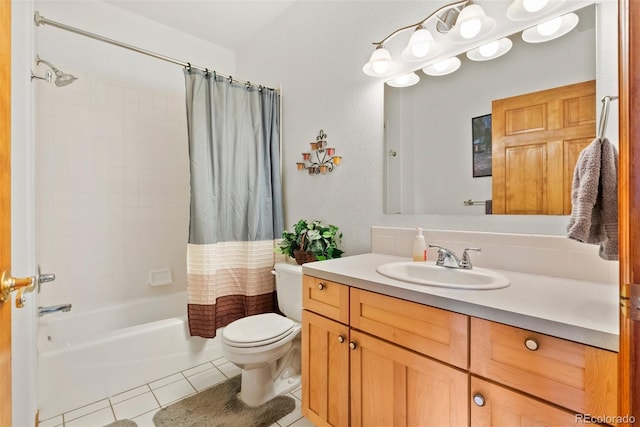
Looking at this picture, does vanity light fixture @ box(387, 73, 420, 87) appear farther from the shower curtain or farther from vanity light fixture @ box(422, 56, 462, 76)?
the shower curtain

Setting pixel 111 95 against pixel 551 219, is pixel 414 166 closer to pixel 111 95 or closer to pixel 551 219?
pixel 551 219

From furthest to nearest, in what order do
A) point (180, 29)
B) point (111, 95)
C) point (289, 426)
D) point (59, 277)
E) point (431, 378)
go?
1. point (180, 29)
2. point (111, 95)
3. point (59, 277)
4. point (289, 426)
5. point (431, 378)

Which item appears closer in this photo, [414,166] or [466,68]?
[466,68]

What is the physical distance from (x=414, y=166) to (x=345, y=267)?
696 millimetres

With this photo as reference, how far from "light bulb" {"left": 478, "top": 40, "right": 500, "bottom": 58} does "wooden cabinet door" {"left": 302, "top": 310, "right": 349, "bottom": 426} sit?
1.35 meters

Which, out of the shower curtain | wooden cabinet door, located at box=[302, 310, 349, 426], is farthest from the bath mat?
the shower curtain

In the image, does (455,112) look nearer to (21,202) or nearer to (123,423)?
(21,202)

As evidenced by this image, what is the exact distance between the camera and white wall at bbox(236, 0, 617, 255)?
1.71 metres

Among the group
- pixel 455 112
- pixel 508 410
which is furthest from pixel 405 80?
pixel 508 410

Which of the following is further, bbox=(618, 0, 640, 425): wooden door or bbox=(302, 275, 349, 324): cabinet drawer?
bbox=(302, 275, 349, 324): cabinet drawer

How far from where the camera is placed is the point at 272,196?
91.4 inches

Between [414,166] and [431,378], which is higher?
[414,166]

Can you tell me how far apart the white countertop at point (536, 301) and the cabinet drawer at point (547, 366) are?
0.09 feet

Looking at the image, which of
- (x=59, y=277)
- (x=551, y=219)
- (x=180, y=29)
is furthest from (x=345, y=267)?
(x=180, y=29)
